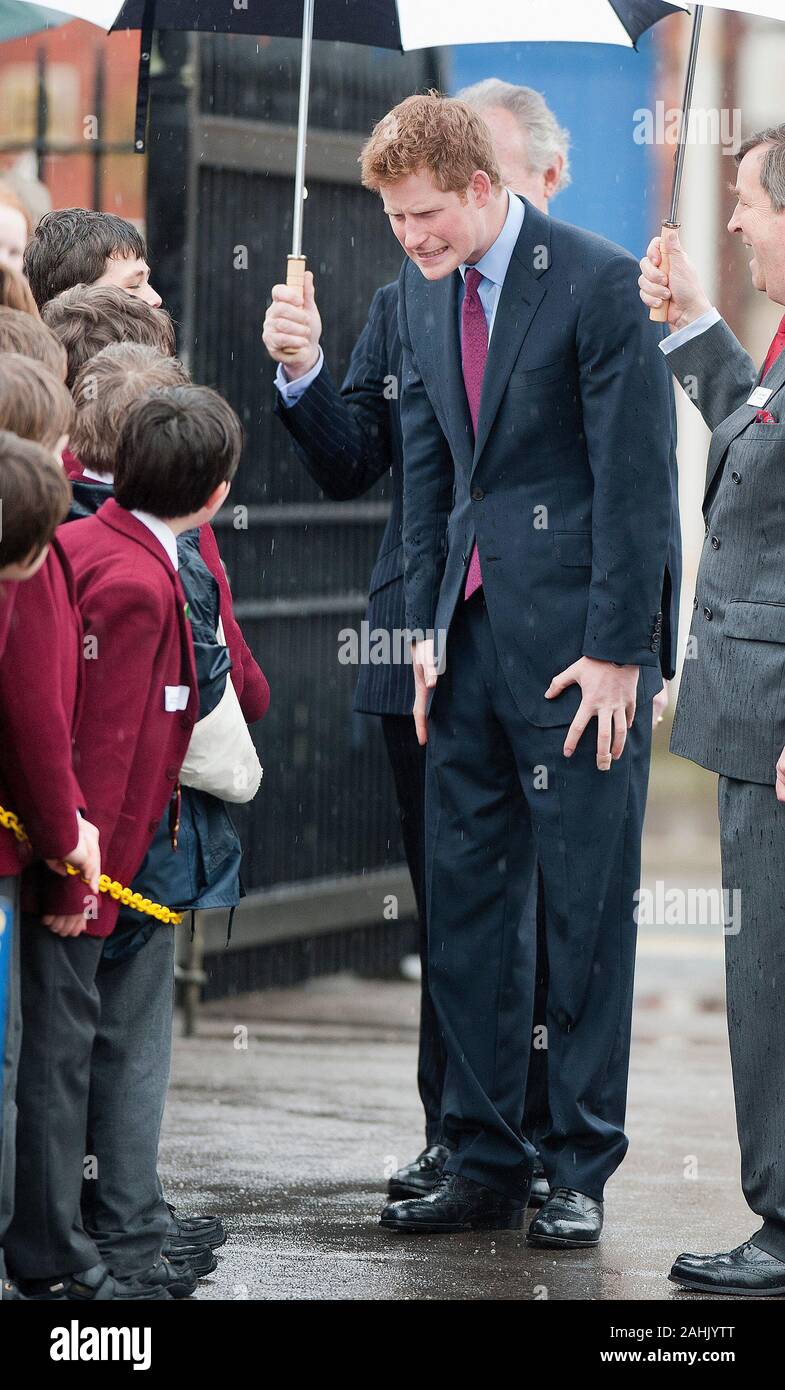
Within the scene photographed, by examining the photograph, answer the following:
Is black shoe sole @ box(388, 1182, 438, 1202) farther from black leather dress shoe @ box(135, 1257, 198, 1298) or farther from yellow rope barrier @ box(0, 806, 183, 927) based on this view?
yellow rope barrier @ box(0, 806, 183, 927)

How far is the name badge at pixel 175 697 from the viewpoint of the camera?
339 cm

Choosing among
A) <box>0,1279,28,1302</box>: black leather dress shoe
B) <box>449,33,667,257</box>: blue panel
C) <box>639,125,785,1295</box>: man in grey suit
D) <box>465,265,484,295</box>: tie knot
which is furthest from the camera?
<box>449,33,667,257</box>: blue panel

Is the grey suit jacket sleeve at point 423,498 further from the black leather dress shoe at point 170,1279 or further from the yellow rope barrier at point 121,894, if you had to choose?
the black leather dress shoe at point 170,1279

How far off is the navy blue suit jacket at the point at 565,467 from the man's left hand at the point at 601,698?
0.11 ft

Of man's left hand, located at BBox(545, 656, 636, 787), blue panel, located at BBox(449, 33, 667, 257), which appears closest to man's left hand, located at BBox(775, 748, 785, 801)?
man's left hand, located at BBox(545, 656, 636, 787)

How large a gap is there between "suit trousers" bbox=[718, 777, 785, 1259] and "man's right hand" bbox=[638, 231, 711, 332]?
35.5 inches

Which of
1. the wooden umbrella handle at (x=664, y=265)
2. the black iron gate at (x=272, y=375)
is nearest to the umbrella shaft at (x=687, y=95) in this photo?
the wooden umbrella handle at (x=664, y=265)

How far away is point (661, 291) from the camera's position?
386 cm

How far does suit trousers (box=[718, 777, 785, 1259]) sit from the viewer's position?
11.9ft

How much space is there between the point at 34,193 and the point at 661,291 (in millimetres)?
2761

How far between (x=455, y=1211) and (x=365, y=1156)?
0.89 m

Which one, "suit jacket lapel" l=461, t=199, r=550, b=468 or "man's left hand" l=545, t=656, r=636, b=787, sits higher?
"suit jacket lapel" l=461, t=199, r=550, b=468
